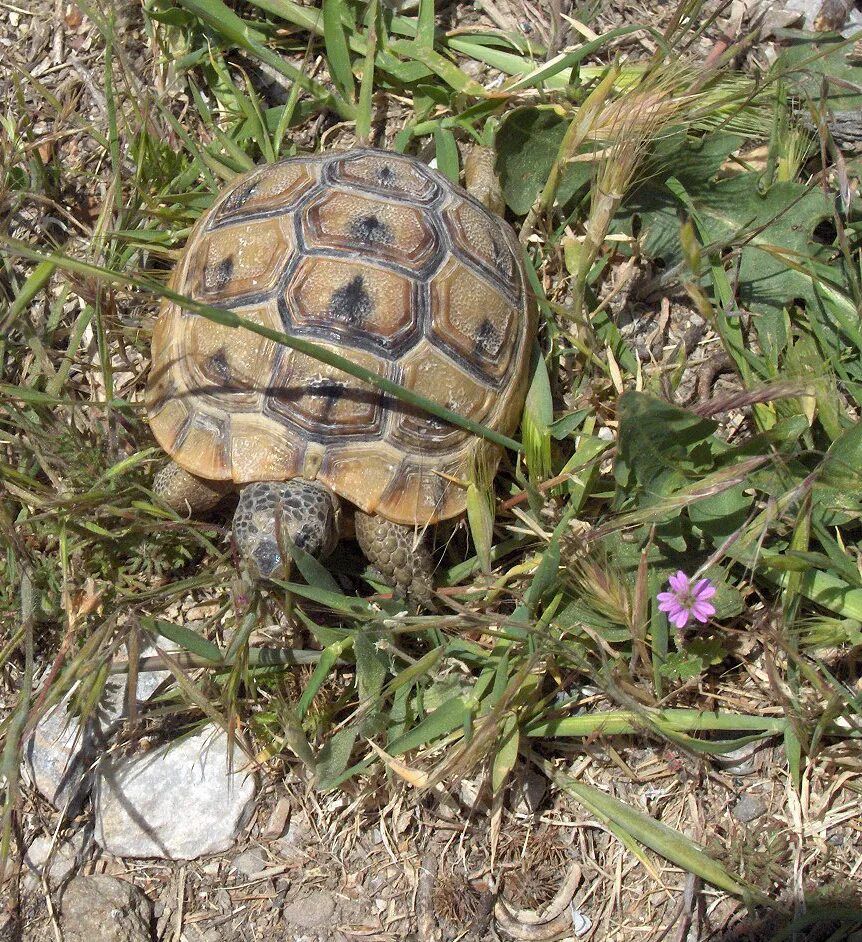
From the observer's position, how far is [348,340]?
2.95 metres

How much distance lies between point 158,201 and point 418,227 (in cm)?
121

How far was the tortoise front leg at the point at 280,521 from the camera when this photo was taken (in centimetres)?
284

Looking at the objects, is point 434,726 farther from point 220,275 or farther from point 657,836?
point 220,275

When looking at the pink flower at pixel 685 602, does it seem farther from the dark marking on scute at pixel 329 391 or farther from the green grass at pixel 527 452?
the dark marking on scute at pixel 329 391

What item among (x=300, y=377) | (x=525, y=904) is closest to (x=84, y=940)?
(x=525, y=904)

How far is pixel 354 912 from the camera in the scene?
2998 millimetres

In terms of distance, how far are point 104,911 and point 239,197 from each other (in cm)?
247

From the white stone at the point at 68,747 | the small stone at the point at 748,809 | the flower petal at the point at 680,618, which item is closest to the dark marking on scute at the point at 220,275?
the white stone at the point at 68,747

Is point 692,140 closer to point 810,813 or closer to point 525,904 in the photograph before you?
point 810,813

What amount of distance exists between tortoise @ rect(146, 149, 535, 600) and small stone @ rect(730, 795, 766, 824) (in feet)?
4.19

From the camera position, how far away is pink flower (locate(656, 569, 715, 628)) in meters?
2.61

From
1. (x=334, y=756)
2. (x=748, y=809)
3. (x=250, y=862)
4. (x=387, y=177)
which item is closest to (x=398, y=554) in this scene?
(x=334, y=756)

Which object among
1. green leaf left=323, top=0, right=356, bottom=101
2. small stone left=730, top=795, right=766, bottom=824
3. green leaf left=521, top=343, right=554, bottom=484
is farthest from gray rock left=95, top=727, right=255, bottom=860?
green leaf left=323, top=0, right=356, bottom=101

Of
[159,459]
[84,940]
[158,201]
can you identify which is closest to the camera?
[84,940]
